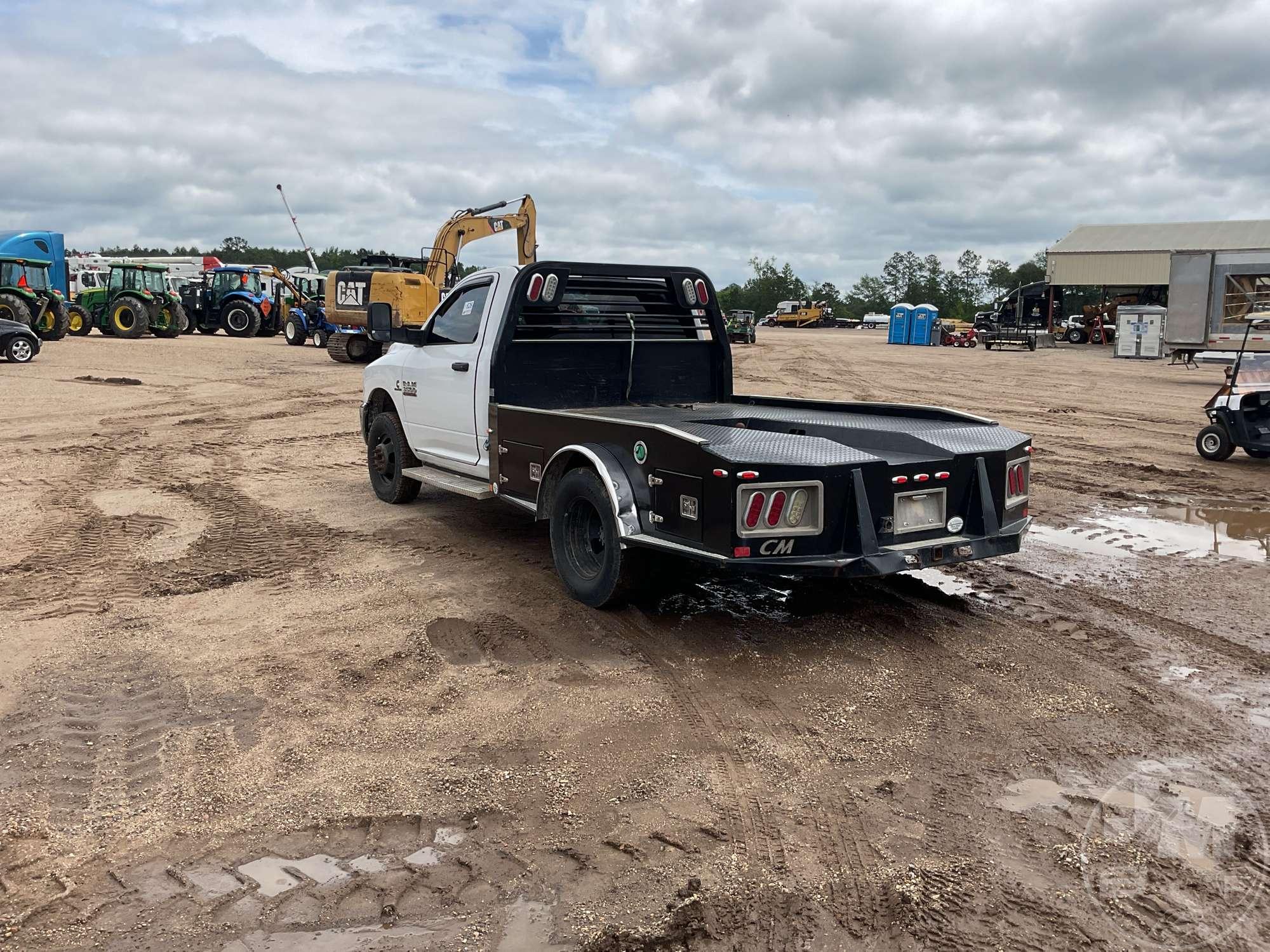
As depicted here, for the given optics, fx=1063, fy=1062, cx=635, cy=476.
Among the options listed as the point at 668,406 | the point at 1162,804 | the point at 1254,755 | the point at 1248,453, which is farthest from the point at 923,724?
the point at 1248,453

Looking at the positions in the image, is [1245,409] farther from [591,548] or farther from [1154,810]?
[1154,810]

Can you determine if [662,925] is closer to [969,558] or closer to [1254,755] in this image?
[1254,755]

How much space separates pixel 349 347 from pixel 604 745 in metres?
23.2

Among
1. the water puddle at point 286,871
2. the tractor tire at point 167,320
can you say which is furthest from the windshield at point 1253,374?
the tractor tire at point 167,320

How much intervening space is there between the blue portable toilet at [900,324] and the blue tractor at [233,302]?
27567mm

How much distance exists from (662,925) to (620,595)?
291 centimetres

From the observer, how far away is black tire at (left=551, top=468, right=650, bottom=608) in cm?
586

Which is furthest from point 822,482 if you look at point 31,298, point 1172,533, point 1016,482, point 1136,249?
point 1136,249

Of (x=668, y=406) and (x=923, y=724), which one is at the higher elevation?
(x=668, y=406)

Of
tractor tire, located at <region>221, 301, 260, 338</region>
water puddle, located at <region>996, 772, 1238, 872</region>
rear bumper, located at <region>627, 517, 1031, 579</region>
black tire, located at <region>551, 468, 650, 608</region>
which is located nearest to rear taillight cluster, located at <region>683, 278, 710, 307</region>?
black tire, located at <region>551, 468, 650, 608</region>

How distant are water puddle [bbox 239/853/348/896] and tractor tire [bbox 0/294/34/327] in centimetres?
2679

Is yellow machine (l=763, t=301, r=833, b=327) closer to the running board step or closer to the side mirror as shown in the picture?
the running board step

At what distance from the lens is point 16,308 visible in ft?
86.6

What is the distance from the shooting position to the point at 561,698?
4.95m
